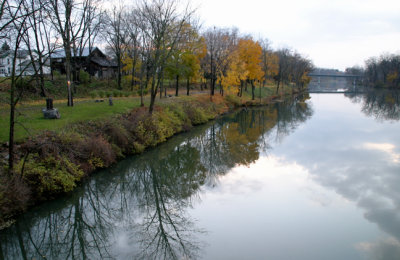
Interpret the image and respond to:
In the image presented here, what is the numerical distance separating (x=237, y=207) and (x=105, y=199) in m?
5.97

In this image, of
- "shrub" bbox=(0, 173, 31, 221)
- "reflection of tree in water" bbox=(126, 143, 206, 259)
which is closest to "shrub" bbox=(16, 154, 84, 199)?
"shrub" bbox=(0, 173, 31, 221)

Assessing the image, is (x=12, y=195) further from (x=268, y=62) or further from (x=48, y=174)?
(x=268, y=62)

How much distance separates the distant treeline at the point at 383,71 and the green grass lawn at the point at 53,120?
303 ft

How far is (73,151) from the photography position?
13.2 metres

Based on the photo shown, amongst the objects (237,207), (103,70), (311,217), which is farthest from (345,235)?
(103,70)

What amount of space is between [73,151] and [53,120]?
5.36 meters

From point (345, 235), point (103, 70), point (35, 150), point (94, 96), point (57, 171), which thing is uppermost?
point (103, 70)

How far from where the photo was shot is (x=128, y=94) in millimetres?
30672

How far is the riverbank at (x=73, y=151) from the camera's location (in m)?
11.0

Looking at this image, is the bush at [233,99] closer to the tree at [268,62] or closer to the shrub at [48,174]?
the tree at [268,62]

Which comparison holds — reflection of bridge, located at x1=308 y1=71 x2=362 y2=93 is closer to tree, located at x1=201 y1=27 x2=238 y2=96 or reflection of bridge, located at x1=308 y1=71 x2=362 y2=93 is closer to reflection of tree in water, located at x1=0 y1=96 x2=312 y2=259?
tree, located at x1=201 y1=27 x2=238 y2=96

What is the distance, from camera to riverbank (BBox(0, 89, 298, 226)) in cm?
1103

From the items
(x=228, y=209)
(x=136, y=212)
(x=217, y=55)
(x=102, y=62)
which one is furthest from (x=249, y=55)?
(x=136, y=212)

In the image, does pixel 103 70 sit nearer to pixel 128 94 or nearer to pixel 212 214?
pixel 128 94
